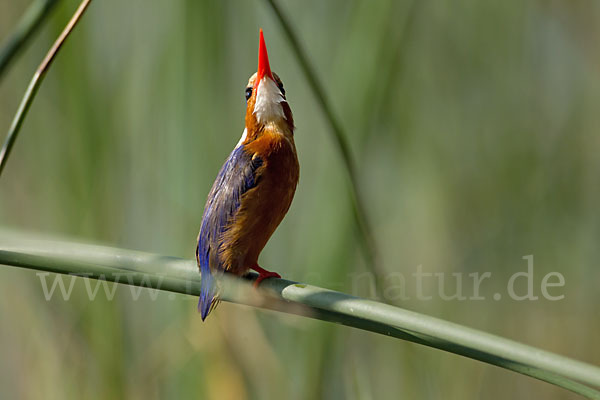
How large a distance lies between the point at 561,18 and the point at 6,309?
230 cm

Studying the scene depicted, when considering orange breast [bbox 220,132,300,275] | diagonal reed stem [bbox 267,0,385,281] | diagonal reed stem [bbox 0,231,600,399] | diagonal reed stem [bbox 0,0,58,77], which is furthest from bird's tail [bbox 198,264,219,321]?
diagonal reed stem [bbox 0,0,58,77]

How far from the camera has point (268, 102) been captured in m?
1.50

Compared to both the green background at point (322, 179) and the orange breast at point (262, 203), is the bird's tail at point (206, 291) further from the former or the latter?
the green background at point (322, 179)

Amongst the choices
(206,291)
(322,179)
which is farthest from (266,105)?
(206,291)

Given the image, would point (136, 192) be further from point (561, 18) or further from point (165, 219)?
point (561, 18)

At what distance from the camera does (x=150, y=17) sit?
1980 mm

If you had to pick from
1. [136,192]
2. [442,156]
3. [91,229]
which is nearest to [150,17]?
[136,192]

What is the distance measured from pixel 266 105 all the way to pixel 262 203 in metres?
0.24

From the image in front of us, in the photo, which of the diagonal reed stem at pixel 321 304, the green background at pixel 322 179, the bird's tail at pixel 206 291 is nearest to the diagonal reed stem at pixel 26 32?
the diagonal reed stem at pixel 321 304

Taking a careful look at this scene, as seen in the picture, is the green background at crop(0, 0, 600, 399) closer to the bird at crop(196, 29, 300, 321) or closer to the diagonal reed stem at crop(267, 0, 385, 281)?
the bird at crop(196, 29, 300, 321)

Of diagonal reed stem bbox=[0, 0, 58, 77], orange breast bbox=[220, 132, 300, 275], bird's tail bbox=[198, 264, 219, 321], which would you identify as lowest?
bird's tail bbox=[198, 264, 219, 321]

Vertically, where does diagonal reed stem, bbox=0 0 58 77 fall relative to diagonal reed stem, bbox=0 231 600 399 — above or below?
above

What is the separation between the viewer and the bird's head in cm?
147

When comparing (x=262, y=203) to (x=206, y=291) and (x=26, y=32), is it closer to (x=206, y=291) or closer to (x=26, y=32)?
(x=206, y=291)
